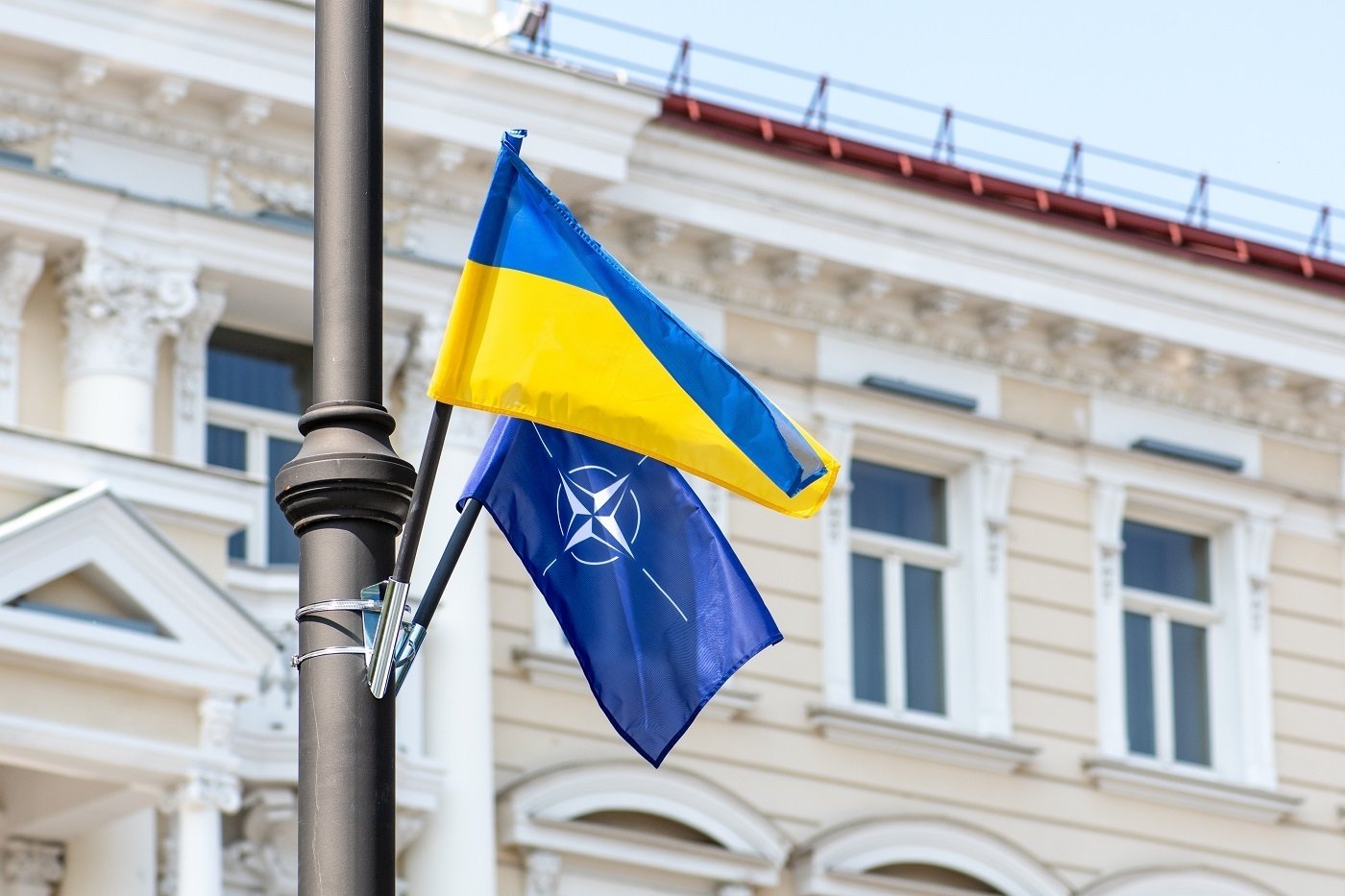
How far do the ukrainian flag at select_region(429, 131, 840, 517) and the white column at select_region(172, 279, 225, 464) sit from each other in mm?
8473

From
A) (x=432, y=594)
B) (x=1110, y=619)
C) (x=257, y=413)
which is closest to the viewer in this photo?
(x=432, y=594)

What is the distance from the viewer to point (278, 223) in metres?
16.2

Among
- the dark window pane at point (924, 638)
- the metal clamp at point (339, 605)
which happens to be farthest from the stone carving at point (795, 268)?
the metal clamp at point (339, 605)

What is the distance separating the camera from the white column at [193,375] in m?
15.9

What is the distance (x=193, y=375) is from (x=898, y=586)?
4832mm

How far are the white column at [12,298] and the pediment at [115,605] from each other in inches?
67.9

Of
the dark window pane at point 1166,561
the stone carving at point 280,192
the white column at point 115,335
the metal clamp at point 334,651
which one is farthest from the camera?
the dark window pane at point 1166,561

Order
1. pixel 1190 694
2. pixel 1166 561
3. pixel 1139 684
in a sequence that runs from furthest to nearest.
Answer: pixel 1166 561 → pixel 1190 694 → pixel 1139 684

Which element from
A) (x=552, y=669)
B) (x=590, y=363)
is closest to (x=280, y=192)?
(x=552, y=669)

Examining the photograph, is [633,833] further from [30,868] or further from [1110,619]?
[1110,619]

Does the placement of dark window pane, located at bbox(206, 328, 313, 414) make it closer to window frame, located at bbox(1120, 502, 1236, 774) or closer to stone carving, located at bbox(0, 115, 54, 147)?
stone carving, located at bbox(0, 115, 54, 147)

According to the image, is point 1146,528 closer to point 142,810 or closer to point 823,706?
point 823,706

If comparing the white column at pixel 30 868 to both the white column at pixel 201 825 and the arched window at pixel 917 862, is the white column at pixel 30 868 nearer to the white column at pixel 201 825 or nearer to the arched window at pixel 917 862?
the white column at pixel 201 825

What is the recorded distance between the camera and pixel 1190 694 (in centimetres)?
1964
